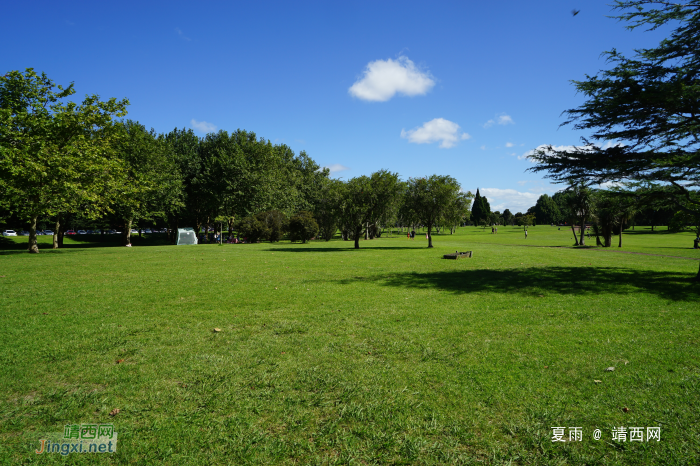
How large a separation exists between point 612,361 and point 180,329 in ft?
25.4

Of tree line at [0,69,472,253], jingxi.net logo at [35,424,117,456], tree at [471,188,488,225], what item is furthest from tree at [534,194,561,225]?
jingxi.net logo at [35,424,117,456]

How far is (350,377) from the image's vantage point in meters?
4.80

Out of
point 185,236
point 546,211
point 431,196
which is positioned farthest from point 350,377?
point 546,211

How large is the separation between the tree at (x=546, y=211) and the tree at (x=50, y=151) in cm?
14792

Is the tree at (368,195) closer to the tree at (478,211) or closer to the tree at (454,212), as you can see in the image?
the tree at (454,212)

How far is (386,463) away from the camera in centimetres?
313

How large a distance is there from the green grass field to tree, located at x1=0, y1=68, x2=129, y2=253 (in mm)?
18781

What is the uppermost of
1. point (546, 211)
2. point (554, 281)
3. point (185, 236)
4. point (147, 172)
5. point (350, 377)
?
point (546, 211)

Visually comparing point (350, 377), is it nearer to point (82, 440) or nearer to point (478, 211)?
point (82, 440)

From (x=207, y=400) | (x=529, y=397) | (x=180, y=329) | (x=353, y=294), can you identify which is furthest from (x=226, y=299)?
(x=529, y=397)

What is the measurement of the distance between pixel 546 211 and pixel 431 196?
131 meters

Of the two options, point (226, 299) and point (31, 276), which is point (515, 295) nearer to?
point (226, 299)

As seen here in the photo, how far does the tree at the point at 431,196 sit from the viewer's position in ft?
107

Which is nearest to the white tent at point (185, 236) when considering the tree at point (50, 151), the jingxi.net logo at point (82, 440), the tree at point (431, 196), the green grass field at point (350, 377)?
the tree at point (50, 151)
